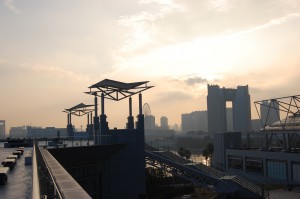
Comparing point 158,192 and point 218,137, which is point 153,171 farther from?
point 218,137

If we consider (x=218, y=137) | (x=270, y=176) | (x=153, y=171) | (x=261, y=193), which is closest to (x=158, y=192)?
(x=153, y=171)

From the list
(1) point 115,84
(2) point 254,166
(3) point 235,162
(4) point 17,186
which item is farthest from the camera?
(3) point 235,162

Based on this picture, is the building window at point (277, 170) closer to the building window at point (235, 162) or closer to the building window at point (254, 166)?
the building window at point (254, 166)

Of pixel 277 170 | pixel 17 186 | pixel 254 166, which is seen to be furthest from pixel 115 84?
pixel 254 166

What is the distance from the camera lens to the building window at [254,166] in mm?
69981

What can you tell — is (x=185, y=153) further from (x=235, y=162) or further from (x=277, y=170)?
(x=277, y=170)

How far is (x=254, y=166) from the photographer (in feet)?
236


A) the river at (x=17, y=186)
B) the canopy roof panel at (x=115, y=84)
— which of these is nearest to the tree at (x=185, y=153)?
the canopy roof panel at (x=115, y=84)

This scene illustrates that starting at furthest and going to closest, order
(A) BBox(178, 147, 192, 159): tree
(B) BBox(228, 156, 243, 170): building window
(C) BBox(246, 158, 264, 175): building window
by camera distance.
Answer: (A) BBox(178, 147, 192, 159): tree
(B) BBox(228, 156, 243, 170): building window
(C) BBox(246, 158, 264, 175): building window

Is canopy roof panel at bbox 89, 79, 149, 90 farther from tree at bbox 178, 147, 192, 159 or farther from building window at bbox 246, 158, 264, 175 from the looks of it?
tree at bbox 178, 147, 192, 159

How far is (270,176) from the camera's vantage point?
66312 mm

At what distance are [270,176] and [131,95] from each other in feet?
130

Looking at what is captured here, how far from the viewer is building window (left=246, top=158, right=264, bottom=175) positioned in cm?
6998

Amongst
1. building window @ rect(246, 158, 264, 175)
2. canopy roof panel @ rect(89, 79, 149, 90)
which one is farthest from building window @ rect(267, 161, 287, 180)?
canopy roof panel @ rect(89, 79, 149, 90)
